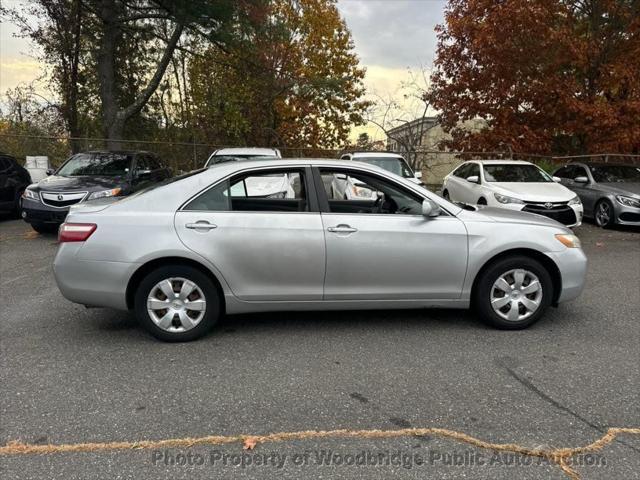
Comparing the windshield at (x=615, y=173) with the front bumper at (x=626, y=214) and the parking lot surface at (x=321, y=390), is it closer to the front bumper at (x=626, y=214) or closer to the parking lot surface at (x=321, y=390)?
the front bumper at (x=626, y=214)

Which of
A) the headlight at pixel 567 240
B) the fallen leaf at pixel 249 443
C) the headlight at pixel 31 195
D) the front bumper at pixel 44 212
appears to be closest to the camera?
the fallen leaf at pixel 249 443

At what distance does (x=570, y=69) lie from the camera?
15555mm

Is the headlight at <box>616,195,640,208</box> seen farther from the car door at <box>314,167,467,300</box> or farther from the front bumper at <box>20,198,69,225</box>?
the front bumper at <box>20,198,69,225</box>

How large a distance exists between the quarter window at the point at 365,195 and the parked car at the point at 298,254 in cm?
2

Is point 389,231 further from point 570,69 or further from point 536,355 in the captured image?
point 570,69

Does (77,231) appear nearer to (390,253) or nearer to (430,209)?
(390,253)

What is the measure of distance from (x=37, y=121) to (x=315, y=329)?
20.8 metres

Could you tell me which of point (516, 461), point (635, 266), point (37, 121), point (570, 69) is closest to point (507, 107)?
point (570, 69)

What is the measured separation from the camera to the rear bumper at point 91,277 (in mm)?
3938

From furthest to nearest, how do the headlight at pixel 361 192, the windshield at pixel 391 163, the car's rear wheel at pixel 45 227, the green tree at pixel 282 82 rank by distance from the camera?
the green tree at pixel 282 82 < the windshield at pixel 391 163 < the car's rear wheel at pixel 45 227 < the headlight at pixel 361 192

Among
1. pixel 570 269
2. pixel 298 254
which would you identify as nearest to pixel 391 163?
pixel 570 269

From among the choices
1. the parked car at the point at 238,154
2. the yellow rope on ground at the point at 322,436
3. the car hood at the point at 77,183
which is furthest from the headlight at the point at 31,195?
the yellow rope on ground at the point at 322,436

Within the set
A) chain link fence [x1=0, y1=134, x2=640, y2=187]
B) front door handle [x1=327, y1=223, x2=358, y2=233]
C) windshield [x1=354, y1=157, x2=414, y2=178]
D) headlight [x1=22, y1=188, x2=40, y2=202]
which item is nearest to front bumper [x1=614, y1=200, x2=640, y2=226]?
windshield [x1=354, y1=157, x2=414, y2=178]

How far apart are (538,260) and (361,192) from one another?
1.78 metres
